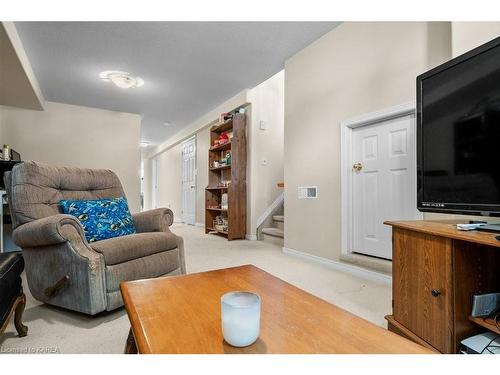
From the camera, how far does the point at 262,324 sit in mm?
778

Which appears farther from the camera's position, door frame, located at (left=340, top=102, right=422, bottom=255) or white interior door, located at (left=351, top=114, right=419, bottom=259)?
door frame, located at (left=340, top=102, right=422, bottom=255)

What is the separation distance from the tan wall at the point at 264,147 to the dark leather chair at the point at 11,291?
132 inches

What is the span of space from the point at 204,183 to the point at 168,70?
109 inches

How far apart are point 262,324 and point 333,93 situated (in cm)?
266

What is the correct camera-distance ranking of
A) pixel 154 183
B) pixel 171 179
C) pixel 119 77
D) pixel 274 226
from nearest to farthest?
pixel 119 77 → pixel 274 226 → pixel 171 179 → pixel 154 183

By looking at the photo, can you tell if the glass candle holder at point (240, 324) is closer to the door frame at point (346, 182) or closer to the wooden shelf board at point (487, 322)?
the wooden shelf board at point (487, 322)

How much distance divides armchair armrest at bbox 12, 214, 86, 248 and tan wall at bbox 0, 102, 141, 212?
3.86 meters

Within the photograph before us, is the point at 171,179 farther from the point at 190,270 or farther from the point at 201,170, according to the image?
the point at 190,270

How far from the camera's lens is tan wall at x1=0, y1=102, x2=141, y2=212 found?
4594mm

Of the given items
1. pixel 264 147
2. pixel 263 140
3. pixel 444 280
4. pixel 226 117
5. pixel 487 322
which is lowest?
pixel 487 322

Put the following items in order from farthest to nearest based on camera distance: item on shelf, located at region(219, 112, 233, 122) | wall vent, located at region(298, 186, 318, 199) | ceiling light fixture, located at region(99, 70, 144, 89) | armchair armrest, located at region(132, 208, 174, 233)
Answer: item on shelf, located at region(219, 112, 233, 122) < ceiling light fixture, located at region(99, 70, 144, 89) < wall vent, located at region(298, 186, 318, 199) < armchair armrest, located at region(132, 208, 174, 233)

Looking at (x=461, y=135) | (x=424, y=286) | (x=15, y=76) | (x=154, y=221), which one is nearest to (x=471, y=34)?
(x=461, y=135)

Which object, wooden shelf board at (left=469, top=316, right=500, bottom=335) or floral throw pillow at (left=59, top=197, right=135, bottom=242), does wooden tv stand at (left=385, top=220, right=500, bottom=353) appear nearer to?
wooden shelf board at (left=469, top=316, right=500, bottom=335)

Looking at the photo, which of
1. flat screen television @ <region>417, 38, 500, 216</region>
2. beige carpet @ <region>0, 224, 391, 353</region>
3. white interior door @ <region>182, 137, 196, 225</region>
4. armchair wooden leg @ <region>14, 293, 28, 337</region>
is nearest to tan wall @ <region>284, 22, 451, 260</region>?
beige carpet @ <region>0, 224, 391, 353</region>
